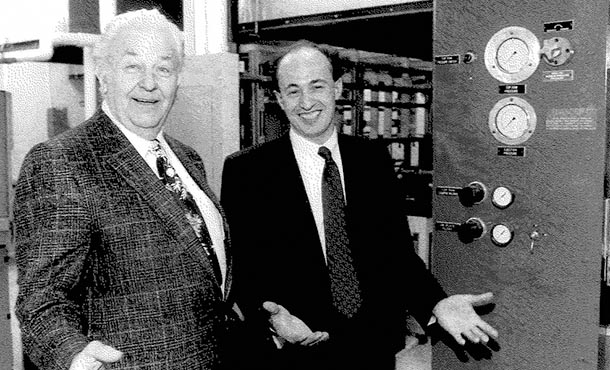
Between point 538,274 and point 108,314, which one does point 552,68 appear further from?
point 108,314

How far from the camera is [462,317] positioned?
5.92 ft

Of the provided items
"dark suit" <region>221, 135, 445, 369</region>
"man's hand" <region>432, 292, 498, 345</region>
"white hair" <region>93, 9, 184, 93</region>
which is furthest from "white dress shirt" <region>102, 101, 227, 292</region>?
"man's hand" <region>432, 292, 498, 345</region>

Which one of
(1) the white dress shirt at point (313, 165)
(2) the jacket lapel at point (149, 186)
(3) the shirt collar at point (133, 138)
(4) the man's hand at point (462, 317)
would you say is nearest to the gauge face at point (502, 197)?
(4) the man's hand at point (462, 317)

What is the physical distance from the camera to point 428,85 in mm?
5066

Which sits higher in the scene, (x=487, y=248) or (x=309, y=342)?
(x=487, y=248)

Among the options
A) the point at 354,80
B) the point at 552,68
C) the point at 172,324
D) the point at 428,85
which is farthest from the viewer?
the point at 428,85

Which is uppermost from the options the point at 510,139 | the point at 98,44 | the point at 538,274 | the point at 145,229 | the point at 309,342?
the point at 98,44

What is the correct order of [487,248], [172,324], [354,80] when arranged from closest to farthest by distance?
[172,324] < [487,248] < [354,80]

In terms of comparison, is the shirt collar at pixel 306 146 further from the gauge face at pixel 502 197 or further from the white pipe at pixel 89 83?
the white pipe at pixel 89 83

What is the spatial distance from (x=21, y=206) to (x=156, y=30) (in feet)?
1.70

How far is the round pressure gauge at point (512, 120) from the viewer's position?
6.09 feet

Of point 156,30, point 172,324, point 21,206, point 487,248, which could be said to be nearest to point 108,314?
point 172,324

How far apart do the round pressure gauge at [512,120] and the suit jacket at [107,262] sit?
1019 millimetres

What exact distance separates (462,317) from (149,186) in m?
0.99
